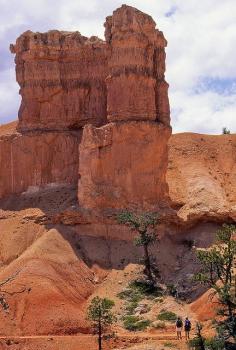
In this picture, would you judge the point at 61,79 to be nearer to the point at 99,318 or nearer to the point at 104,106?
the point at 104,106

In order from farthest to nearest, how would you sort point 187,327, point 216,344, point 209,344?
point 187,327 < point 209,344 < point 216,344

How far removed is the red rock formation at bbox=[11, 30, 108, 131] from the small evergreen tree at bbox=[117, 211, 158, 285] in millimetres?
9936

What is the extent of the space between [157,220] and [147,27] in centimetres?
1401

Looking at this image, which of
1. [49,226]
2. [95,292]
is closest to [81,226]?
[49,226]

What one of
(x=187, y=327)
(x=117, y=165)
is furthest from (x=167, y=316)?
(x=117, y=165)

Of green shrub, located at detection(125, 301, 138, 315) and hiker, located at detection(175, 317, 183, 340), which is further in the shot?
green shrub, located at detection(125, 301, 138, 315)

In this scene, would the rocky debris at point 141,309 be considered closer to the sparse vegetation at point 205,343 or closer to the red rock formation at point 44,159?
the sparse vegetation at point 205,343

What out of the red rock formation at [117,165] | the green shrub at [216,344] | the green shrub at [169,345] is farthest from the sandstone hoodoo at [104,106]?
the green shrub at [216,344]

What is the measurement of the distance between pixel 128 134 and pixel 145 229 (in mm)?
7615

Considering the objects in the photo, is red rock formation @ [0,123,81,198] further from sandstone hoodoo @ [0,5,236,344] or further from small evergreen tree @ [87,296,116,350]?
small evergreen tree @ [87,296,116,350]

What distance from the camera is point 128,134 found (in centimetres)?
5528

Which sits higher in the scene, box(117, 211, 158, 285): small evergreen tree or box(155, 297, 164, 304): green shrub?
box(117, 211, 158, 285): small evergreen tree

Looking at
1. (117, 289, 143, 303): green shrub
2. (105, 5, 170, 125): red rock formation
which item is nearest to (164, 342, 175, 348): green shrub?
(117, 289, 143, 303): green shrub

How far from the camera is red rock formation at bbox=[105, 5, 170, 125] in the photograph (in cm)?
5572
